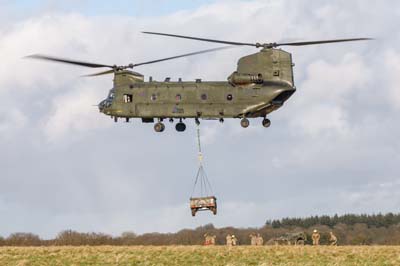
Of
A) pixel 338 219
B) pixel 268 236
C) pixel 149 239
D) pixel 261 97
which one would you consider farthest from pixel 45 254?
pixel 338 219

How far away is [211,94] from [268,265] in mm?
17308

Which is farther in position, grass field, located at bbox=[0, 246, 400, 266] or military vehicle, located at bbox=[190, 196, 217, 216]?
military vehicle, located at bbox=[190, 196, 217, 216]

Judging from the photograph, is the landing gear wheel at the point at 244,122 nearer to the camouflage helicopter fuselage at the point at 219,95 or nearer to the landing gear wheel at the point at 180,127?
the camouflage helicopter fuselage at the point at 219,95

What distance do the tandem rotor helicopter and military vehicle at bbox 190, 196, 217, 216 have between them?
4437mm

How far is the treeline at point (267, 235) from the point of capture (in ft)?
221

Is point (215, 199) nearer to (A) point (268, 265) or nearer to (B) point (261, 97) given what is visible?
(B) point (261, 97)

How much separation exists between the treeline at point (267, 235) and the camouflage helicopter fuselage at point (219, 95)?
381 inches

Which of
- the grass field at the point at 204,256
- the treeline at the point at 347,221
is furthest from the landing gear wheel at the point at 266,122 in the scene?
the treeline at the point at 347,221

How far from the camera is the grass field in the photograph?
152 ft

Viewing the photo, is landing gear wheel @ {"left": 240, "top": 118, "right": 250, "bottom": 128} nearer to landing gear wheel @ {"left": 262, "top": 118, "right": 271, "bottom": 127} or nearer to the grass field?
landing gear wheel @ {"left": 262, "top": 118, "right": 271, "bottom": 127}

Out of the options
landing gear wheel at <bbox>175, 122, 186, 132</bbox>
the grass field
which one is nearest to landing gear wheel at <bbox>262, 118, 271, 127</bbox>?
landing gear wheel at <bbox>175, 122, 186, 132</bbox>

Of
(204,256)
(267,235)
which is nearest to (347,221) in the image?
(267,235)

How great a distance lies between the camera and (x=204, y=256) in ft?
158

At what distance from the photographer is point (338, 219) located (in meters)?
109
